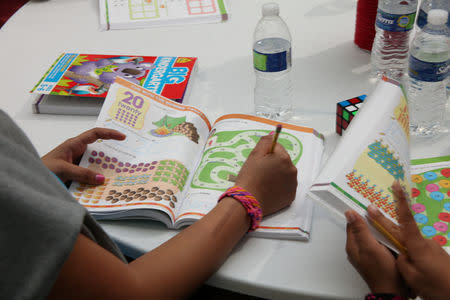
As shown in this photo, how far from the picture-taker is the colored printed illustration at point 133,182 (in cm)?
86

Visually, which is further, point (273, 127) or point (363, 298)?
point (273, 127)

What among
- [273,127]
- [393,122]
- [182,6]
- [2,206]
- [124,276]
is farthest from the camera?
[182,6]

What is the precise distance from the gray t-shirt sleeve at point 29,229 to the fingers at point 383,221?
41cm

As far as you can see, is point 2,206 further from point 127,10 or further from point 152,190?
point 127,10

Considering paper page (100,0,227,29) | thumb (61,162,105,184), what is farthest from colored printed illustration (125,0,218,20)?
thumb (61,162,105,184)

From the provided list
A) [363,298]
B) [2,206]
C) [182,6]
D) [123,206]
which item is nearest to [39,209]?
[2,206]

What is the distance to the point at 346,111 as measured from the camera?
0.95 metres

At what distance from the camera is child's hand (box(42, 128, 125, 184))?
2.96ft

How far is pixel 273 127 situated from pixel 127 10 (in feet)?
2.54

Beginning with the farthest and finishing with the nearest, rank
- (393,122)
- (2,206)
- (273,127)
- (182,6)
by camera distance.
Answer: (182,6) → (273,127) → (393,122) → (2,206)

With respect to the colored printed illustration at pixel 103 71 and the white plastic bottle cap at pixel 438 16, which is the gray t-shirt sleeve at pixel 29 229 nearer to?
the colored printed illustration at pixel 103 71

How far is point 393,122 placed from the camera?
0.81m

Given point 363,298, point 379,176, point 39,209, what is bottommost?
point 363,298

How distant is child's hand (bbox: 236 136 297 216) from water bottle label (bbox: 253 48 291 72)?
23 centimetres
